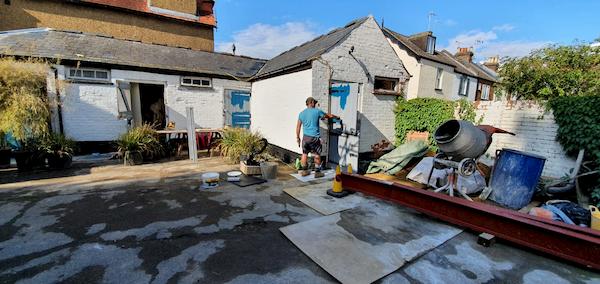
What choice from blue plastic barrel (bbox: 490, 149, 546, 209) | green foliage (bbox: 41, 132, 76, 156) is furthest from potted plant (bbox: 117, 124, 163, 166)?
blue plastic barrel (bbox: 490, 149, 546, 209)

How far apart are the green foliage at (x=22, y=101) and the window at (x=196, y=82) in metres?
4.12

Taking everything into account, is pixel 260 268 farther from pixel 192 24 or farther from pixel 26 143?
pixel 192 24

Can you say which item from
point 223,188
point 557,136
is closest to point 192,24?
point 223,188

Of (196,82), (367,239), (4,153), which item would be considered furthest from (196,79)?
(367,239)

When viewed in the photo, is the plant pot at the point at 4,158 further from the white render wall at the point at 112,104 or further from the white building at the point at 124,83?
the white render wall at the point at 112,104

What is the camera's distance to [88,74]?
8125mm

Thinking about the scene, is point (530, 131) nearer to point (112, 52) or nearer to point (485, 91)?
point (112, 52)

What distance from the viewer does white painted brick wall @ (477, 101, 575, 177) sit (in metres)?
5.12

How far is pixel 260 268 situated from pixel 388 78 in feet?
23.9

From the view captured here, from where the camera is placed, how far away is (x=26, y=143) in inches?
225

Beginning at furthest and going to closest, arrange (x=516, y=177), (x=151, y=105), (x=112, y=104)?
(x=151, y=105), (x=112, y=104), (x=516, y=177)

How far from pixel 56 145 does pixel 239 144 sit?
14.6 ft

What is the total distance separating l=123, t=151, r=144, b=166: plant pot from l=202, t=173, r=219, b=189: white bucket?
3116 mm

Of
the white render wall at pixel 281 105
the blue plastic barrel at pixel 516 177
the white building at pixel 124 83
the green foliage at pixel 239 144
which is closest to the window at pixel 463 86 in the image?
the blue plastic barrel at pixel 516 177
